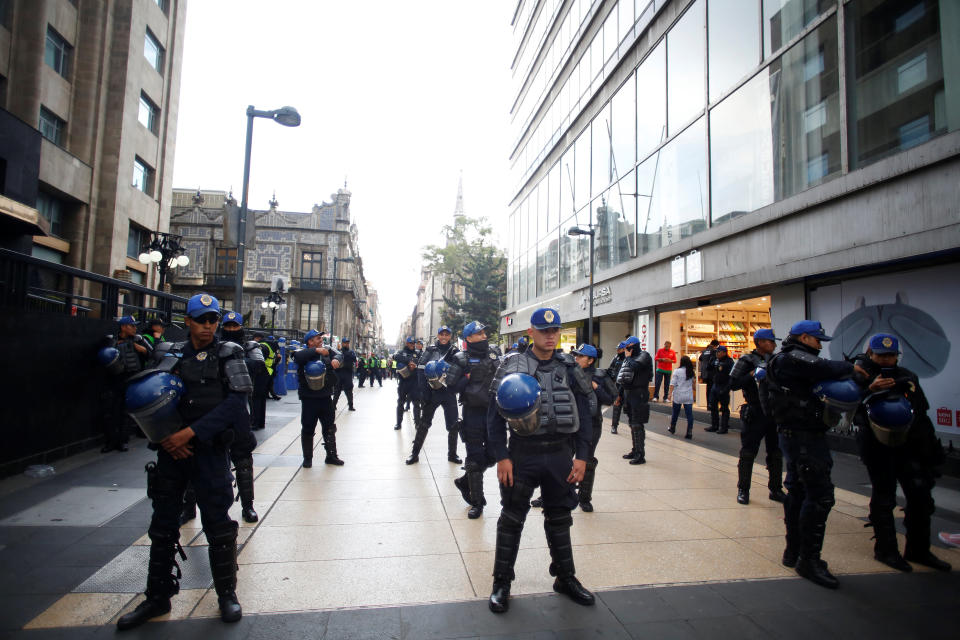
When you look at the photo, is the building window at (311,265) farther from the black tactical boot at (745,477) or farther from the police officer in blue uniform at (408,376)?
the black tactical boot at (745,477)

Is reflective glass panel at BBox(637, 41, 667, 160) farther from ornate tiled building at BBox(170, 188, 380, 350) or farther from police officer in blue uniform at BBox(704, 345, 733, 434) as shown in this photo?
ornate tiled building at BBox(170, 188, 380, 350)

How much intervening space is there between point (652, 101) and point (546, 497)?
16.4m

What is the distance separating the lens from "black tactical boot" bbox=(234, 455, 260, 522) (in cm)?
505

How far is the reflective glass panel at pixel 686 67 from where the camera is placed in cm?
1407

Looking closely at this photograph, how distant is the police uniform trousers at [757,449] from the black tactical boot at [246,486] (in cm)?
556

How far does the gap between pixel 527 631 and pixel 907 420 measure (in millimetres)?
3403

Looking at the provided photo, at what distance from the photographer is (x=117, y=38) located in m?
20.1

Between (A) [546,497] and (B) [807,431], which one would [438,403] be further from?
(B) [807,431]

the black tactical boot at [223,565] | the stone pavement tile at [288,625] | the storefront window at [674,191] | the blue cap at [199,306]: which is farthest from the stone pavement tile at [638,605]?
the storefront window at [674,191]

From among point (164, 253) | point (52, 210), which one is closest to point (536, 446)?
point (164, 253)

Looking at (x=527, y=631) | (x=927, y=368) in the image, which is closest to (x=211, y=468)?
(x=527, y=631)

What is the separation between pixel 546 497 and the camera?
3.59 meters

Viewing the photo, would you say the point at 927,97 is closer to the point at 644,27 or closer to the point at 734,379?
the point at 734,379

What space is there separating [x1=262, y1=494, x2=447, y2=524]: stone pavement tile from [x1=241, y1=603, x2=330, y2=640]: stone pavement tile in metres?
1.71
